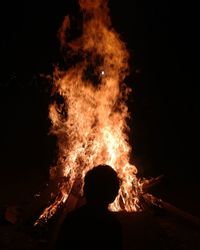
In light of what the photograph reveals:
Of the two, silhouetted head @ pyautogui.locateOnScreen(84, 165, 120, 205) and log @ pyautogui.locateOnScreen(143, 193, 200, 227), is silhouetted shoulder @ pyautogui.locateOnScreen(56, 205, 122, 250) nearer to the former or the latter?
silhouetted head @ pyautogui.locateOnScreen(84, 165, 120, 205)

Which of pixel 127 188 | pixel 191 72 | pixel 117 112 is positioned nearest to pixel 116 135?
pixel 117 112

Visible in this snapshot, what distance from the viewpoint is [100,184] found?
97.0 inches

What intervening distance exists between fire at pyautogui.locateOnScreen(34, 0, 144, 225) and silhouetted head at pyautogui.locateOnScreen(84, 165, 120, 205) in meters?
7.06

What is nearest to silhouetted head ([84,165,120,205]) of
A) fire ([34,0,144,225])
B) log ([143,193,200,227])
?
log ([143,193,200,227])

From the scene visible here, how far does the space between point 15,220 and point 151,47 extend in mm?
12721

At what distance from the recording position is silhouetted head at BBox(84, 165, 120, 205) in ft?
8.09

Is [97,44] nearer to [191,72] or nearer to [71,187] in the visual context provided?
[71,187]

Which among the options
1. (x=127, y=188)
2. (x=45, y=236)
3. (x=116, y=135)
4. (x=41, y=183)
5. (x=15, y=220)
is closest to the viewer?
(x=45, y=236)

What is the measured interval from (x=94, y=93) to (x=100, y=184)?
821 centimetres

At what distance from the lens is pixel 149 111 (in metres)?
17.8

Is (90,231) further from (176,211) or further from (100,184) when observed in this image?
(176,211)

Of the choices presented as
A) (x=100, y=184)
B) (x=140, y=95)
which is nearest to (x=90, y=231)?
(x=100, y=184)

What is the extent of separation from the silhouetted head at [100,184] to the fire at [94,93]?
23.2 feet

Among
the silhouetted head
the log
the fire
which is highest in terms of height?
the fire
